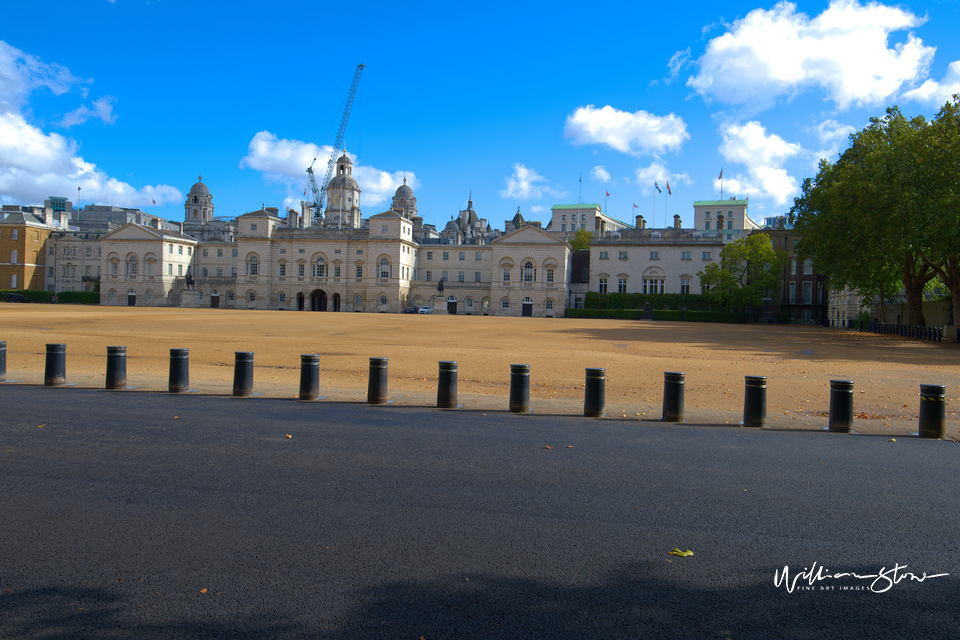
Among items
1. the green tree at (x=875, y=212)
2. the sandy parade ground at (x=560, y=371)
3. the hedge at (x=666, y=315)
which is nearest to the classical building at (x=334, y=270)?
the hedge at (x=666, y=315)

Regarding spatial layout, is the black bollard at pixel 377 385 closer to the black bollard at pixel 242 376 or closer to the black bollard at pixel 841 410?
the black bollard at pixel 242 376

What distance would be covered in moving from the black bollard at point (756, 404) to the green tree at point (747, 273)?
208ft

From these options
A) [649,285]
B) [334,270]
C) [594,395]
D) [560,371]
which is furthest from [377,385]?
[334,270]

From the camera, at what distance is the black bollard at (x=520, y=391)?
10906 millimetres

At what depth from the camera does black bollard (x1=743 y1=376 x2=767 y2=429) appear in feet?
33.2

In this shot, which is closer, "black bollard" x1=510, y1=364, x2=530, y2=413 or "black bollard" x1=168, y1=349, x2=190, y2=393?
"black bollard" x1=510, y1=364, x2=530, y2=413

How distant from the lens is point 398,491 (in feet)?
20.3

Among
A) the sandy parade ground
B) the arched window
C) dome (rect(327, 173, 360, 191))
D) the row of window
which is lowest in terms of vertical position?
the sandy parade ground

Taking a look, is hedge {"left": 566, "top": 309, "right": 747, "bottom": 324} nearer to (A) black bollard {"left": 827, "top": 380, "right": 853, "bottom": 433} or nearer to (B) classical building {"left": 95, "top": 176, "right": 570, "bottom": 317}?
(B) classical building {"left": 95, "top": 176, "right": 570, "bottom": 317}

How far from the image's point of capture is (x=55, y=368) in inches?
501

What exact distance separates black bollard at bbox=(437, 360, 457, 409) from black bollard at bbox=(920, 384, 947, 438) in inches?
287

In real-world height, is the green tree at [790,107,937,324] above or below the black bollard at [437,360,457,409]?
above

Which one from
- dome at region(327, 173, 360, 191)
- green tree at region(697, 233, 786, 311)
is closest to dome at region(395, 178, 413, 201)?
dome at region(327, 173, 360, 191)
